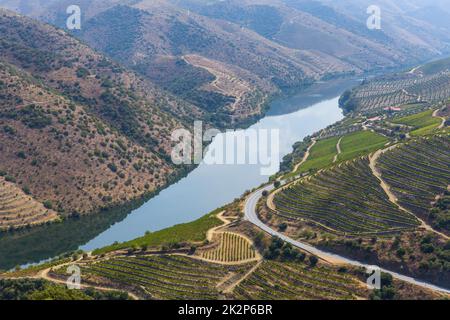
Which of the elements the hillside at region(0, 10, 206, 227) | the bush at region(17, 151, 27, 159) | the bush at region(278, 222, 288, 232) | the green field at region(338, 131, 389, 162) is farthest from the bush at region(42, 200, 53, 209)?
the green field at region(338, 131, 389, 162)

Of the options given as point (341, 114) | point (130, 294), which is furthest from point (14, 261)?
point (341, 114)

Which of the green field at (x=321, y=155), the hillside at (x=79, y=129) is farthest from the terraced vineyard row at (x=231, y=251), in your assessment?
the hillside at (x=79, y=129)

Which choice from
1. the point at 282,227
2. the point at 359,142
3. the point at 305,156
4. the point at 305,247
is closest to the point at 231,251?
the point at 282,227

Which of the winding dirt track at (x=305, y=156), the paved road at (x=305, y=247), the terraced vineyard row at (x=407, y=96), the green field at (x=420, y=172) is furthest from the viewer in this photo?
the terraced vineyard row at (x=407, y=96)

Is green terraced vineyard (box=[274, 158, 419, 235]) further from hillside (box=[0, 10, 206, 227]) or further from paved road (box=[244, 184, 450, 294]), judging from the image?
Result: hillside (box=[0, 10, 206, 227])

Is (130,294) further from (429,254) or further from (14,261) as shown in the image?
(429,254)

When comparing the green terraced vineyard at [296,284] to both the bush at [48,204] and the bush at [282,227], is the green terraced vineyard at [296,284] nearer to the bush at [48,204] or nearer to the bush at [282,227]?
the bush at [282,227]
